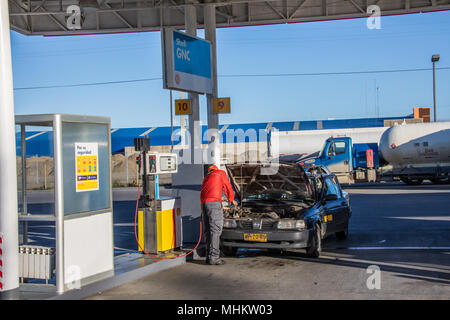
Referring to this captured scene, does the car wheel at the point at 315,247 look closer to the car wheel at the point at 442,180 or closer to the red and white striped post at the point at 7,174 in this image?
the red and white striped post at the point at 7,174

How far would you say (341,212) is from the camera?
11.9 m

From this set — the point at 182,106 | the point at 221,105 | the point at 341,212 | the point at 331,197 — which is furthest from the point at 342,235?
the point at 182,106

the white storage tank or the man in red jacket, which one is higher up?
the white storage tank

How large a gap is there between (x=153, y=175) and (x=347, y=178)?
22.4m

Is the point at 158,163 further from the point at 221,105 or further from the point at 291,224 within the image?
the point at 221,105

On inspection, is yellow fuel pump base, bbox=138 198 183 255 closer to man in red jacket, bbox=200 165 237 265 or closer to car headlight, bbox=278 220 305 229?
man in red jacket, bbox=200 165 237 265

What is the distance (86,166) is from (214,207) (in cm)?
266

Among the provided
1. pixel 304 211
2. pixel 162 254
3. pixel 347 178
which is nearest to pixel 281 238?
pixel 304 211

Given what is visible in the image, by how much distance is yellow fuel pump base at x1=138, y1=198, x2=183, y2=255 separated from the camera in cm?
1005

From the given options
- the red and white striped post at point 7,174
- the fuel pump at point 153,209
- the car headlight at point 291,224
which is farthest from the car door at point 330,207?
the red and white striped post at point 7,174

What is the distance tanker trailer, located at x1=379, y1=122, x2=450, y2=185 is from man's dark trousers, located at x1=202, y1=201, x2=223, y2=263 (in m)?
22.8

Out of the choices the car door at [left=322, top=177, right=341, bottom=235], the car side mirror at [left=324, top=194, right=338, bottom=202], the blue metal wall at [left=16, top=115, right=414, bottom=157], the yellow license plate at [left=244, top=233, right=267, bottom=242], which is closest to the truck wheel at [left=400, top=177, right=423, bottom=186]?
the blue metal wall at [left=16, top=115, right=414, bottom=157]
